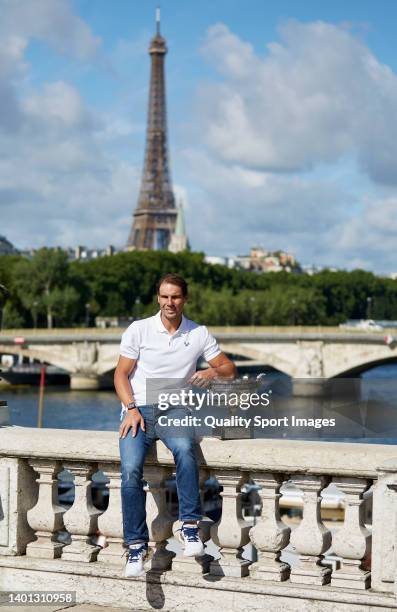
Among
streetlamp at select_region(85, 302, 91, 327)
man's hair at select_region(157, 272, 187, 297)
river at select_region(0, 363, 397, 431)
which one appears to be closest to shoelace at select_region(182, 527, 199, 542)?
man's hair at select_region(157, 272, 187, 297)

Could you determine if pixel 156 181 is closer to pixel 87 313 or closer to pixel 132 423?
pixel 87 313

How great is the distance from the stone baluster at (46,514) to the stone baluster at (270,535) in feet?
3.06

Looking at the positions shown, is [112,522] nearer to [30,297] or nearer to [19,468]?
[19,468]

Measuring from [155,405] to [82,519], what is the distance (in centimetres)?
65

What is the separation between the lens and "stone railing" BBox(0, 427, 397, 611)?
4.50m

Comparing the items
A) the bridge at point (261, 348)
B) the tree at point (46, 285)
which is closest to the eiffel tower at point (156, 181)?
the tree at point (46, 285)

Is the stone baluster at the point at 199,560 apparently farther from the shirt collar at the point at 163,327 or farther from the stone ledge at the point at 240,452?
the shirt collar at the point at 163,327

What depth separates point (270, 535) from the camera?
466 cm

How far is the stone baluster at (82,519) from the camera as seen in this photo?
5.04 m

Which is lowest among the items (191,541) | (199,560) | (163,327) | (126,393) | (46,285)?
(199,560)

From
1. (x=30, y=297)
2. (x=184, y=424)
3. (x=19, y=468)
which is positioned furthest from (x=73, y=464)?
(x=30, y=297)

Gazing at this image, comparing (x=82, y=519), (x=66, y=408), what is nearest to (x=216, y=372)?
(x=82, y=519)

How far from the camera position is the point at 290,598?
459 cm

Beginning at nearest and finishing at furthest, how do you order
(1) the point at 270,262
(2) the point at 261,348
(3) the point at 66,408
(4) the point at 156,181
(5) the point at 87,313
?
(3) the point at 66,408, (2) the point at 261,348, (5) the point at 87,313, (4) the point at 156,181, (1) the point at 270,262
